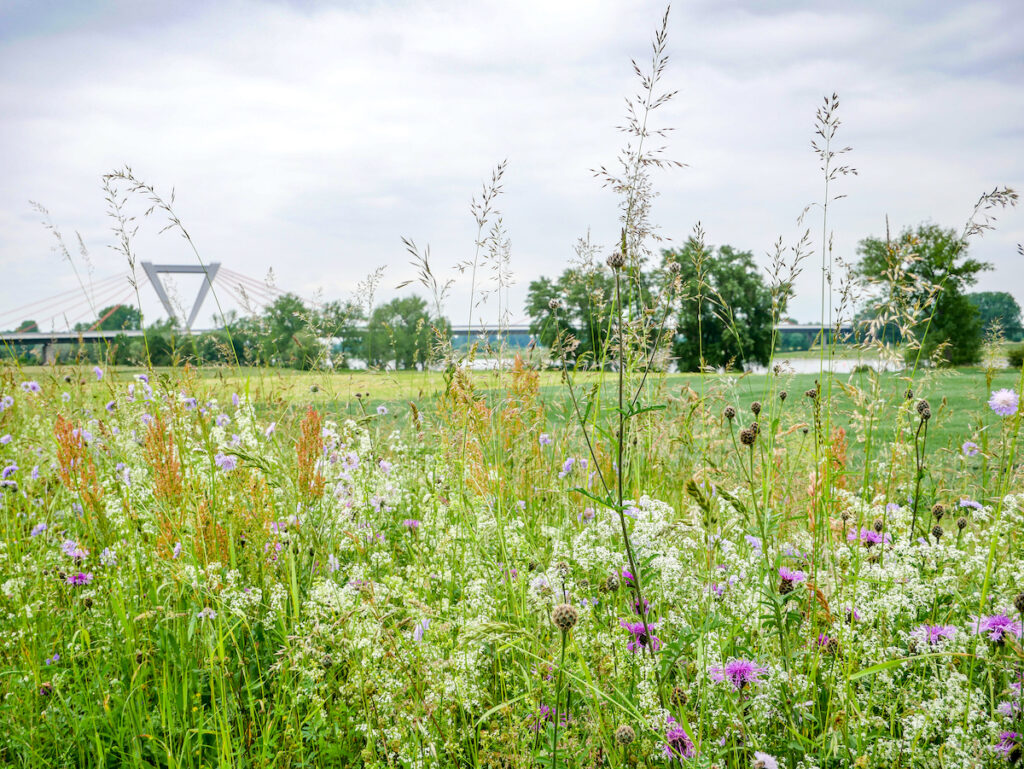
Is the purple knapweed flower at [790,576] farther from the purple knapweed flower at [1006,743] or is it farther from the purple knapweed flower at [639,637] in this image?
the purple knapweed flower at [1006,743]

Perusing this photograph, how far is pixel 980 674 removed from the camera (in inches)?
64.3

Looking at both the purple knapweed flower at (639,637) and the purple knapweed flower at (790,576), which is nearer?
the purple knapweed flower at (639,637)

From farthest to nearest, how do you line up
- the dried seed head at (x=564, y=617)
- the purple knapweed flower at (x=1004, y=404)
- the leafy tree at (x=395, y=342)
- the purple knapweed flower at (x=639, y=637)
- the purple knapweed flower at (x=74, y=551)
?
the leafy tree at (x=395, y=342) < the purple knapweed flower at (x=74, y=551) < the purple knapweed flower at (x=1004, y=404) < the purple knapweed flower at (x=639, y=637) < the dried seed head at (x=564, y=617)

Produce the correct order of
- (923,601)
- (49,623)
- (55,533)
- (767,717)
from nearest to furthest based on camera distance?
1. (767,717)
2. (923,601)
3. (49,623)
4. (55,533)

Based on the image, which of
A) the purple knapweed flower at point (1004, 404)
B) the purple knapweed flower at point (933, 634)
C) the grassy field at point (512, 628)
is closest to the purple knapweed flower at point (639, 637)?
the grassy field at point (512, 628)

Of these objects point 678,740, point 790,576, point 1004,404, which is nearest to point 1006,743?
point 790,576

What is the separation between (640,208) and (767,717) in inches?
59.6

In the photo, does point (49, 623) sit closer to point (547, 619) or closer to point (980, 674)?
point (547, 619)

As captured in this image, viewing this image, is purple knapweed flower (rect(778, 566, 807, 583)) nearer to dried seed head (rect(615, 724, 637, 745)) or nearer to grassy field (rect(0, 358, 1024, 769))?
grassy field (rect(0, 358, 1024, 769))

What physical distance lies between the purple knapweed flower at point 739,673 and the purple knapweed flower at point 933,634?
0.47 meters

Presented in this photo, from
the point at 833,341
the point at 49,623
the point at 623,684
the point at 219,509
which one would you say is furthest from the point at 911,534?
the point at 49,623

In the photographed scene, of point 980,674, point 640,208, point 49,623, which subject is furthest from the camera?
point 49,623

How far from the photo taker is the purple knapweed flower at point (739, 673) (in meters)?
1.50

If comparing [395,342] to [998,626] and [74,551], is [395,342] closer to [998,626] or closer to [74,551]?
[74,551]
